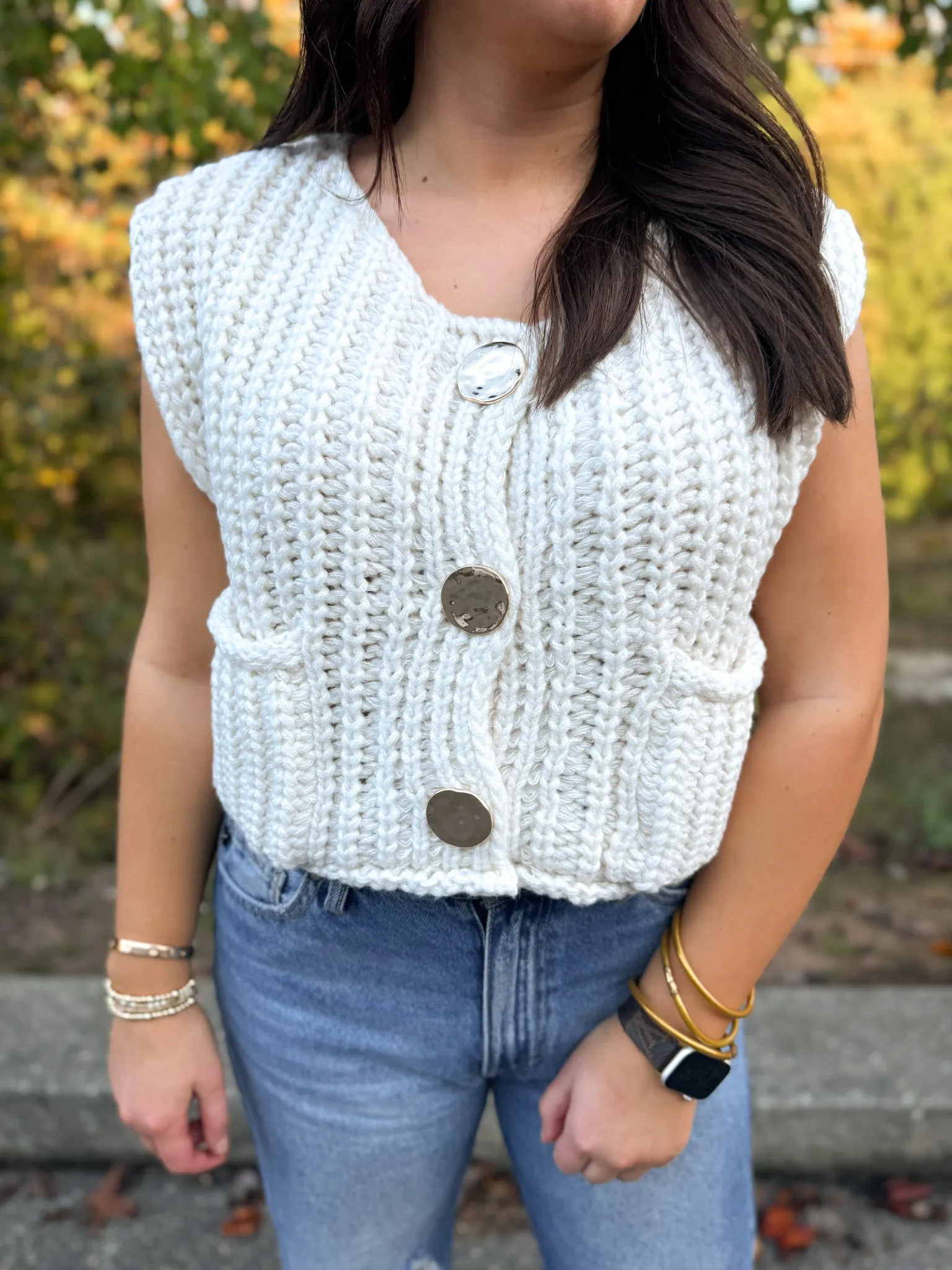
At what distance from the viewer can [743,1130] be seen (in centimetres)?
127

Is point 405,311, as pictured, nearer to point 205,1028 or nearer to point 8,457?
point 205,1028

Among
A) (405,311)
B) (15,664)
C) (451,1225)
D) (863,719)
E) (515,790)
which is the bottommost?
(15,664)

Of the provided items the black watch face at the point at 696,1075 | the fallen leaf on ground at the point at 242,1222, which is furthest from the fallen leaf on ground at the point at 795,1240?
the black watch face at the point at 696,1075

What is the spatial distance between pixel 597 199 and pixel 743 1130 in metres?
0.98

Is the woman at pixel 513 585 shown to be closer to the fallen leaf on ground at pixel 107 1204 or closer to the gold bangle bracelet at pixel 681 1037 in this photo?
the gold bangle bracelet at pixel 681 1037

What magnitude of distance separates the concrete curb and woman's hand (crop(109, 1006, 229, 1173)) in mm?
1153

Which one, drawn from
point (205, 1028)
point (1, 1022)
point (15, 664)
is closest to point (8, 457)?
point (15, 664)

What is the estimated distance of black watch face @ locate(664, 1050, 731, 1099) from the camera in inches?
44.0

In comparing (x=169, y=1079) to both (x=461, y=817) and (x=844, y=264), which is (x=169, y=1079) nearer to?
(x=461, y=817)

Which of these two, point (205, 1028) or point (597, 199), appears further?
point (205, 1028)

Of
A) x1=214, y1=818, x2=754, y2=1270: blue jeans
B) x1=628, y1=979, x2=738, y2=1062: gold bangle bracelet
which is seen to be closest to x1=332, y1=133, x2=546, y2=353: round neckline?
x1=214, y1=818, x2=754, y2=1270: blue jeans

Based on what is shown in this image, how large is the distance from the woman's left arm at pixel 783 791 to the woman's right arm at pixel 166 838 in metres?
0.43

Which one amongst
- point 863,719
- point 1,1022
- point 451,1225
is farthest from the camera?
point 1,1022

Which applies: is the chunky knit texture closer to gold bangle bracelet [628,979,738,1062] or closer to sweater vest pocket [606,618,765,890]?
sweater vest pocket [606,618,765,890]
